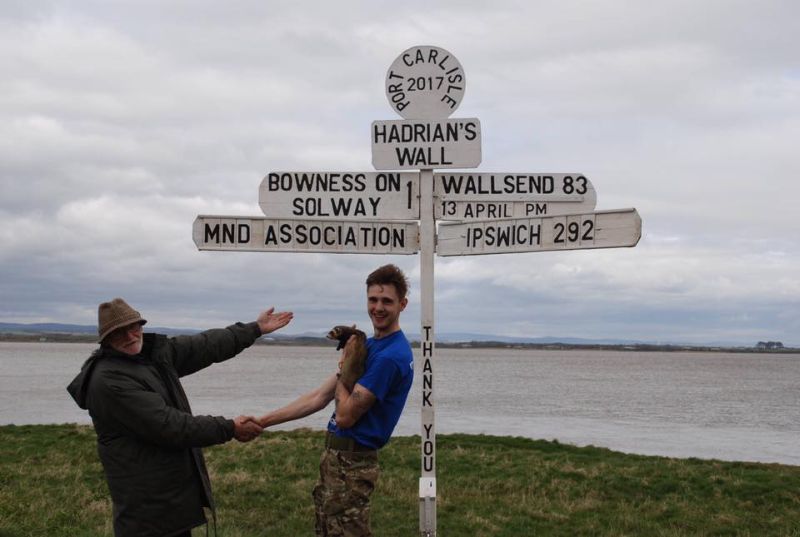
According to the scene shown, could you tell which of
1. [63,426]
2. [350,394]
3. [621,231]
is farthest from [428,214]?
[63,426]

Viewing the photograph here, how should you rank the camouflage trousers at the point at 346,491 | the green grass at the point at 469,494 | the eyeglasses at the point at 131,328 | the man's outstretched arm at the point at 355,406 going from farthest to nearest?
the green grass at the point at 469,494 → the camouflage trousers at the point at 346,491 → the man's outstretched arm at the point at 355,406 → the eyeglasses at the point at 131,328

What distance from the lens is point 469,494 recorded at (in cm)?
1058

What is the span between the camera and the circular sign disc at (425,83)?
20.4ft

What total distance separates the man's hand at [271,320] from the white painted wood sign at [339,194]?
1.02 m

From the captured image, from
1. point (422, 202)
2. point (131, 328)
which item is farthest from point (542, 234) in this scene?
point (131, 328)

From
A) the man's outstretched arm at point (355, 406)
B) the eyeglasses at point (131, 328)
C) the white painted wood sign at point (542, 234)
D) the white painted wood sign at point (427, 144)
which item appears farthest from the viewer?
the white painted wood sign at point (427, 144)

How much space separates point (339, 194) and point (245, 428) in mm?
2165

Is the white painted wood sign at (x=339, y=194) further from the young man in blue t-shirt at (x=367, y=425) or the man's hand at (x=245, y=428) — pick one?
the man's hand at (x=245, y=428)

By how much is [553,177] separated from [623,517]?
16.4 ft

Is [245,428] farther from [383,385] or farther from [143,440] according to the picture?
[383,385]

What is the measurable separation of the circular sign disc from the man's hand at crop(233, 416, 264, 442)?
266cm

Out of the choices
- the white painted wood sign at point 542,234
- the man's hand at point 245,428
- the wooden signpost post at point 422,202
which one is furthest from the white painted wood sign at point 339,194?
the man's hand at point 245,428

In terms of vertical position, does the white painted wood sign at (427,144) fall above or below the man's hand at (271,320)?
above

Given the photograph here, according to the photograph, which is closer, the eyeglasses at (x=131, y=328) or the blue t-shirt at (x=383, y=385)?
the eyeglasses at (x=131, y=328)
